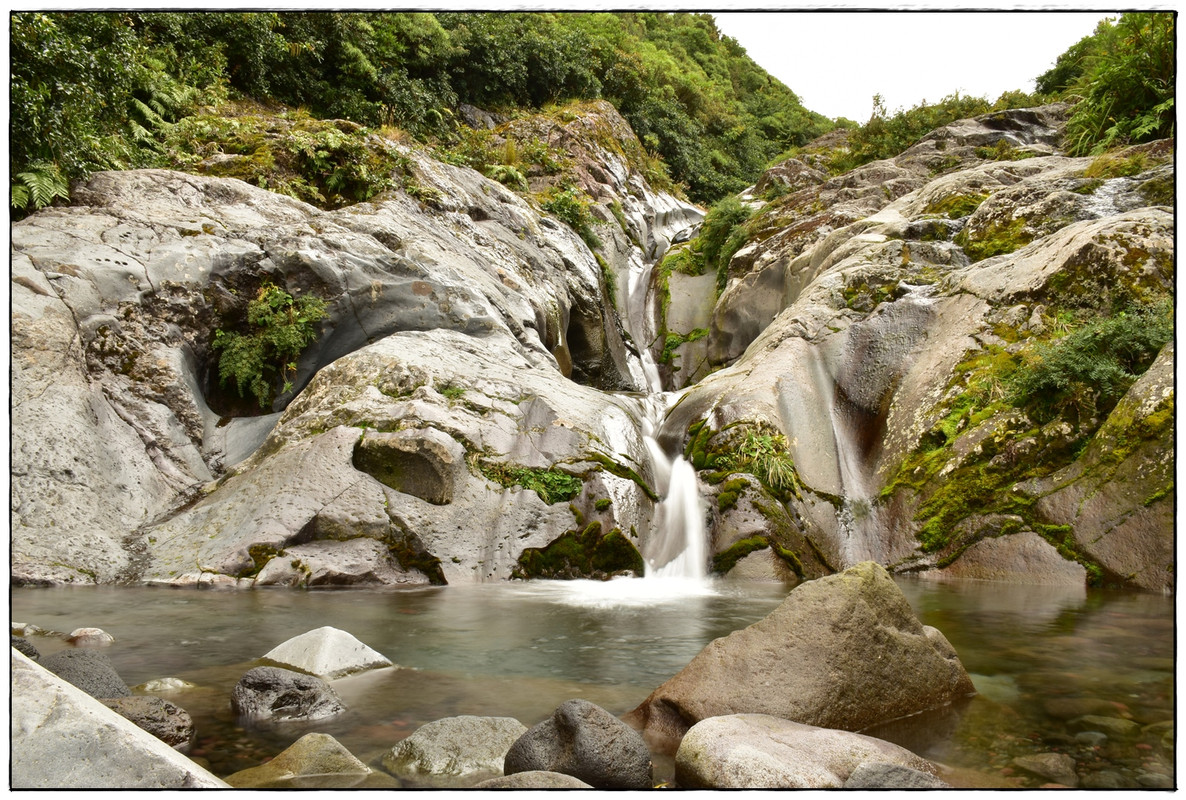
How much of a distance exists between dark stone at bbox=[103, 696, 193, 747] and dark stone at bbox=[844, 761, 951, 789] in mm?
3016

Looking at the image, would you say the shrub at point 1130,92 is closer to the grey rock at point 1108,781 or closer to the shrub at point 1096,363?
the shrub at point 1096,363

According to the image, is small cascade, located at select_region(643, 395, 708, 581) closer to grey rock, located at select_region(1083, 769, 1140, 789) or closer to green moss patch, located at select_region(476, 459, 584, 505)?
green moss patch, located at select_region(476, 459, 584, 505)

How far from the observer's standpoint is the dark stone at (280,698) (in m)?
3.70

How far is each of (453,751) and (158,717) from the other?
145cm

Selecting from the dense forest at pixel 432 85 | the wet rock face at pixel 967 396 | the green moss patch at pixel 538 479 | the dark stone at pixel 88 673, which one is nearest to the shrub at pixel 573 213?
the dense forest at pixel 432 85

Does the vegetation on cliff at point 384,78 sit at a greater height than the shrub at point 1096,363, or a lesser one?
greater

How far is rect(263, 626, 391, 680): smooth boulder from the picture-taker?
455cm

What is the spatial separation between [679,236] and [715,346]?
39.1ft

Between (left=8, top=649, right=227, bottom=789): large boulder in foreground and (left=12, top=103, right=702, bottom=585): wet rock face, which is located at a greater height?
(left=12, top=103, right=702, bottom=585): wet rock face

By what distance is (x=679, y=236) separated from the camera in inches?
1135

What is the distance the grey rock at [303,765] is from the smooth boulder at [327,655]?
1.45 meters

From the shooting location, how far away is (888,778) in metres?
2.65

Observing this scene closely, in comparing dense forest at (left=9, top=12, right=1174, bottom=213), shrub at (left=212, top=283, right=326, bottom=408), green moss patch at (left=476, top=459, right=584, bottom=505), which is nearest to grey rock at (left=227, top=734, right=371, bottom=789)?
dense forest at (left=9, top=12, right=1174, bottom=213)

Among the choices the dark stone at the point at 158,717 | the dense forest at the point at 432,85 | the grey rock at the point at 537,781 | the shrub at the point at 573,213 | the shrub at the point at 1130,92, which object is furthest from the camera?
the shrub at the point at 573,213
